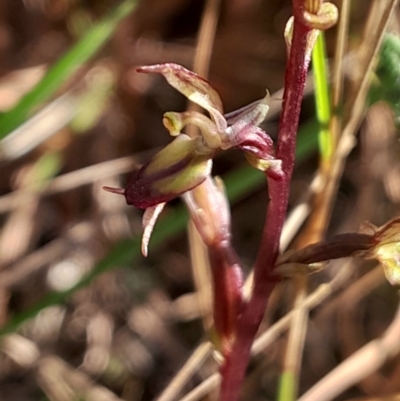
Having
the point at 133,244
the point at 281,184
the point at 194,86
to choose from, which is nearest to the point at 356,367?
the point at 133,244

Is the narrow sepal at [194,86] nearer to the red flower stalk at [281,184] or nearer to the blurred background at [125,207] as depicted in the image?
the red flower stalk at [281,184]

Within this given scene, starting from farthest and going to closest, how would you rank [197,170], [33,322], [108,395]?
[33,322], [108,395], [197,170]

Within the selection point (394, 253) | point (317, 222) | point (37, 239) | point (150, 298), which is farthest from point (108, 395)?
point (394, 253)

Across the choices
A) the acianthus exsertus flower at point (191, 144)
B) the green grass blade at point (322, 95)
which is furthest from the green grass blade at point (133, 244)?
the acianthus exsertus flower at point (191, 144)

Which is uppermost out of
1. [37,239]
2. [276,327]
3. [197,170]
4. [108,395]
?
[197,170]

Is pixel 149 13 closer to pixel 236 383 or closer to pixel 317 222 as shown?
pixel 317 222
